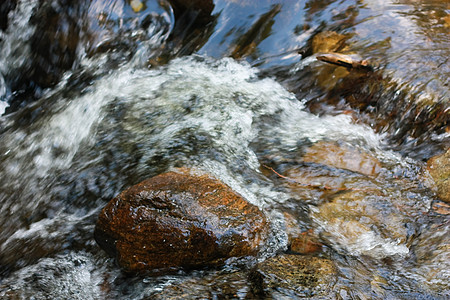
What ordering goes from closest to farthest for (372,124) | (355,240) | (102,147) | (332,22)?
(355,240)
(102,147)
(372,124)
(332,22)

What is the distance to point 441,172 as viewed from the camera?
3516mm

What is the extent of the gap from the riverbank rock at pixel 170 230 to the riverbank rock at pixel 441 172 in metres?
1.93

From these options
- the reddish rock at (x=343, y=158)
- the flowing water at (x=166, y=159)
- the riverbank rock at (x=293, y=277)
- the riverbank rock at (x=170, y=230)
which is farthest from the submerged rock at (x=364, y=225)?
the riverbank rock at (x=170, y=230)

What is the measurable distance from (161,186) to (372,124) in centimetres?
287

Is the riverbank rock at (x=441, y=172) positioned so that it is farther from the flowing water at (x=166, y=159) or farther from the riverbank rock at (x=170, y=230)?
the riverbank rock at (x=170, y=230)

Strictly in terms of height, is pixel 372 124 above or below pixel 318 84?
below

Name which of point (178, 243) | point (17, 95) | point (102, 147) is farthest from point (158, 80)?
point (178, 243)

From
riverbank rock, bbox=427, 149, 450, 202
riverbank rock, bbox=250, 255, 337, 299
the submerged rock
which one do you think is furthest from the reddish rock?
riverbank rock, bbox=250, 255, 337, 299

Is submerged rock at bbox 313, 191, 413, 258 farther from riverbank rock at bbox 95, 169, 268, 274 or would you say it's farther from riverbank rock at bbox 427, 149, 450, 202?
riverbank rock at bbox 95, 169, 268, 274

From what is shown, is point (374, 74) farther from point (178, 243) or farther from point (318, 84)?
point (178, 243)

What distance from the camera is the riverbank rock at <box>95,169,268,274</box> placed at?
2.39 m

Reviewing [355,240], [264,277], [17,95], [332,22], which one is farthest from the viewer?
[332,22]

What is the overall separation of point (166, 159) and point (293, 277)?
1687mm

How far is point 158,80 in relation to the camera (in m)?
4.84
